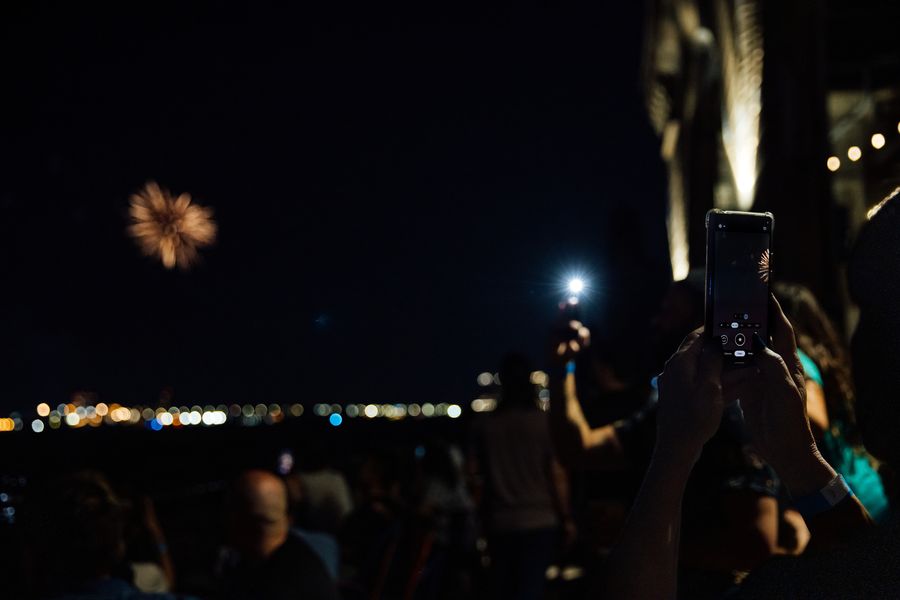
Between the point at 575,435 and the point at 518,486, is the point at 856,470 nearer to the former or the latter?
→ the point at 575,435

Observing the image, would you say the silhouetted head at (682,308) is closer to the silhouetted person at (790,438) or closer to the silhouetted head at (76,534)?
the silhouetted person at (790,438)

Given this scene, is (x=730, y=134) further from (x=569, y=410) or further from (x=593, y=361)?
(x=569, y=410)

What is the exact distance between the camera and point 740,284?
153cm

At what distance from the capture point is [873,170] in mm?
10078

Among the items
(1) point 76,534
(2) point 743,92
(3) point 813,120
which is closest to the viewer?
(1) point 76,534

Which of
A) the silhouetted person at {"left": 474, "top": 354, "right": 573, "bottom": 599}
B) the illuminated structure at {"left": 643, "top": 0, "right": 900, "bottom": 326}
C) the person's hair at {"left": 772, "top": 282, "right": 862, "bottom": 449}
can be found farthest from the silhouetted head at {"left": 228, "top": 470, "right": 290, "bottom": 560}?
the illuminated structure at {"left": 643, "top": 0, "right": 900, "bottom": 326}

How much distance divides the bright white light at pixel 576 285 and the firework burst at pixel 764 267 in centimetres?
145

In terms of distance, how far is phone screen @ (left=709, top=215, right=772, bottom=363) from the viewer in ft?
4.76

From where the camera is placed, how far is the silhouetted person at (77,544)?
3553 mm

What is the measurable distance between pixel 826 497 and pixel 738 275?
372 millimetres

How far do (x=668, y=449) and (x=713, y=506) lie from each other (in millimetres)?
1170

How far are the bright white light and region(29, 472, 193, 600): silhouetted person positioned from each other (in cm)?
188

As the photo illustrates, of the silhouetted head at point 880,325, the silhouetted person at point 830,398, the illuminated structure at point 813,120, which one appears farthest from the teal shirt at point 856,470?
the illuminated structure at point 813,120

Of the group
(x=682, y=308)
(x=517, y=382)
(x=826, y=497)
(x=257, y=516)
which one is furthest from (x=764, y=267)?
(x=517, y=382)
